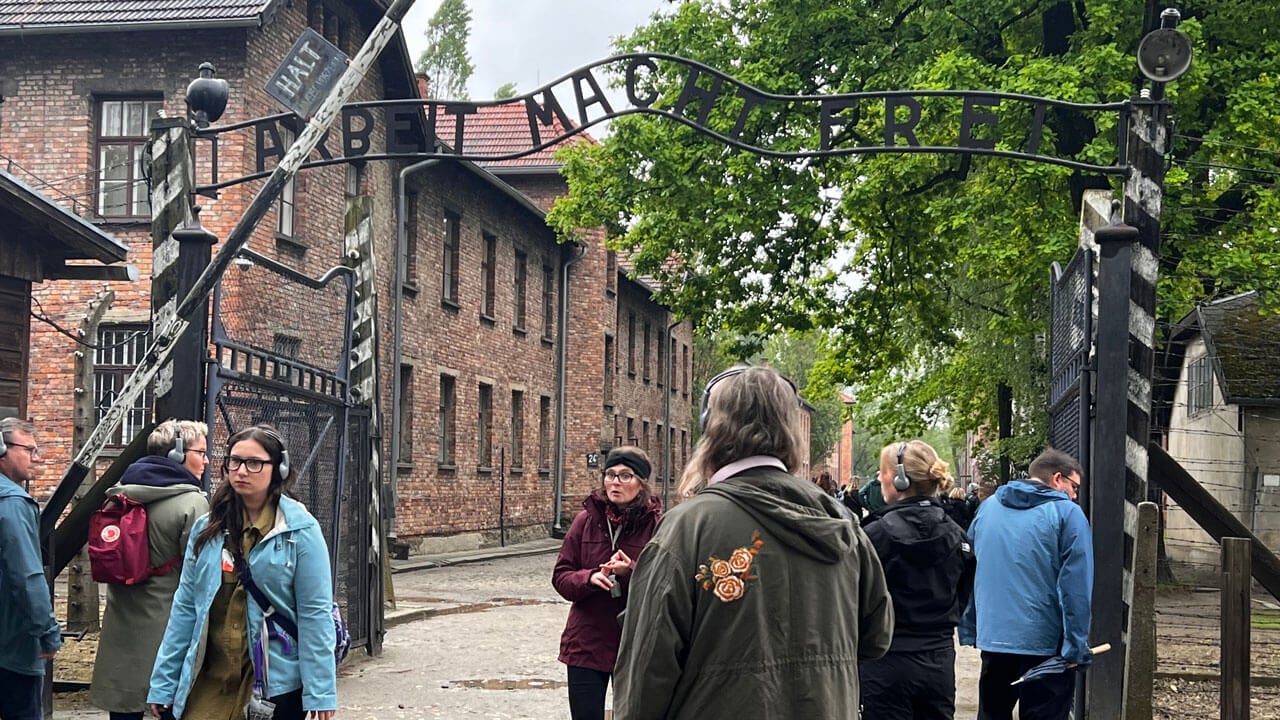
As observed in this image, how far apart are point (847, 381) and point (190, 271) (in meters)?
20.6

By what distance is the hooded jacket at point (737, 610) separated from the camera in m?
3.62

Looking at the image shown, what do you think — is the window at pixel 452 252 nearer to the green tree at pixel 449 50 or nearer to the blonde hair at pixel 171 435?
the blonde hair at pixel 171 435

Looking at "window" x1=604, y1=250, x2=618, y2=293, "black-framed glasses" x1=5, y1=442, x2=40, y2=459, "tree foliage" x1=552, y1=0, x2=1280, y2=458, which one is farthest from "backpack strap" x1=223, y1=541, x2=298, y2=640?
"window" x1=604, y1=250, x2=618, y2=293

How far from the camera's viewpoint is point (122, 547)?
699 centimetres

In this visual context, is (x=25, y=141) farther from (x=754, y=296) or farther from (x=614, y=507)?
(x=614, y=507)

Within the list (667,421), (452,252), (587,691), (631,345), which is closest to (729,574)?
(587,691)

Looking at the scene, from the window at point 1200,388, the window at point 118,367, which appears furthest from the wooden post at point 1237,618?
the window at point 1200,388

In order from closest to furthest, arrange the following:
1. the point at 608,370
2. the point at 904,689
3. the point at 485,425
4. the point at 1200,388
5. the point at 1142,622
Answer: the point at 904,689
the point at 1142,622
the point at 1200,388
the point at 485,425
the point at 608,370

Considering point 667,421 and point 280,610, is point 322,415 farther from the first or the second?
point 667,421

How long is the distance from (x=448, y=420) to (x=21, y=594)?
84.7 feet

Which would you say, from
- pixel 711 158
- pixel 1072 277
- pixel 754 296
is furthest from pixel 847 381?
pixel 1072 277

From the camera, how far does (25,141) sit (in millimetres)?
22703

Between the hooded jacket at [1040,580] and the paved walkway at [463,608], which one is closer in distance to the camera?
the hooded jacket at [1040,580]

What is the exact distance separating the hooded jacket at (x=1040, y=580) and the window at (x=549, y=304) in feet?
108
